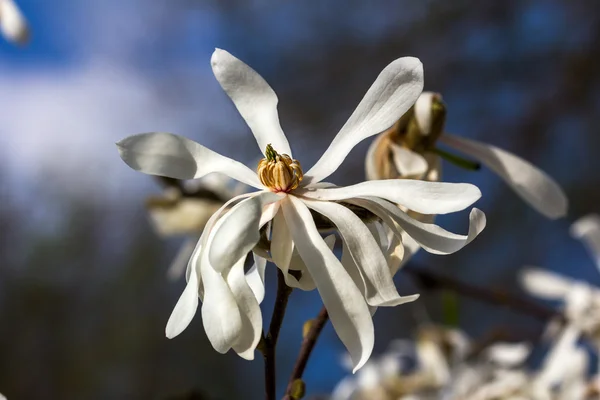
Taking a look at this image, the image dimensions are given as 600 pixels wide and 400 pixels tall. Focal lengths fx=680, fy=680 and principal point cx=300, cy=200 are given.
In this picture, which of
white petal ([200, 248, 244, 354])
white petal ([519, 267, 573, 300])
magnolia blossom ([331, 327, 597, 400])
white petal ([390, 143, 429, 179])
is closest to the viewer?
white petal ([200, 248, 244, 354])

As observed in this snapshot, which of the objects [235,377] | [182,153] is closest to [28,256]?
[235,377]

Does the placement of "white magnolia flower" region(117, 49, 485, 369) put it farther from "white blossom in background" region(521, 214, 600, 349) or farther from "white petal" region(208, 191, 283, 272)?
"white blossom in background" region(521, 214, 600, 349)

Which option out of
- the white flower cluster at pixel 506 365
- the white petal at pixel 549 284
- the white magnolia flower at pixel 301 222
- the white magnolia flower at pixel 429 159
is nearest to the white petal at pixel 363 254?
the white magnolia flower at pixel 301 222

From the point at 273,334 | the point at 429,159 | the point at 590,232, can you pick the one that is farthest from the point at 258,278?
the point at 590,232

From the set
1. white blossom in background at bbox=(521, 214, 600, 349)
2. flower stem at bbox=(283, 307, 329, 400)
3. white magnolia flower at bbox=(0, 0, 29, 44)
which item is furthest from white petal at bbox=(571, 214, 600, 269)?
white magnolia flower at bbox=(0, 0, 29, 44)

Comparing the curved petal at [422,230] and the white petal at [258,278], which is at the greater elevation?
the curved petal at [422,230]

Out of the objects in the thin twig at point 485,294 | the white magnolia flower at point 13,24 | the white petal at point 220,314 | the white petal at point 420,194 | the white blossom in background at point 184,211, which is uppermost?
the white magnolia flower at point 13,24

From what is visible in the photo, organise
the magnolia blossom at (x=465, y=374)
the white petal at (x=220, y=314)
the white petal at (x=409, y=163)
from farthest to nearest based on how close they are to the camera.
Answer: the magnolia blossom at (x=465, y=374)
the white petal at (x=409, y=163)
the white petal at (x=220, y=314)

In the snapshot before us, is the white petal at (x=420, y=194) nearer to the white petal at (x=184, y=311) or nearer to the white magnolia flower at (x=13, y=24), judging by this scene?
the white petal at (x=184, y=311)
